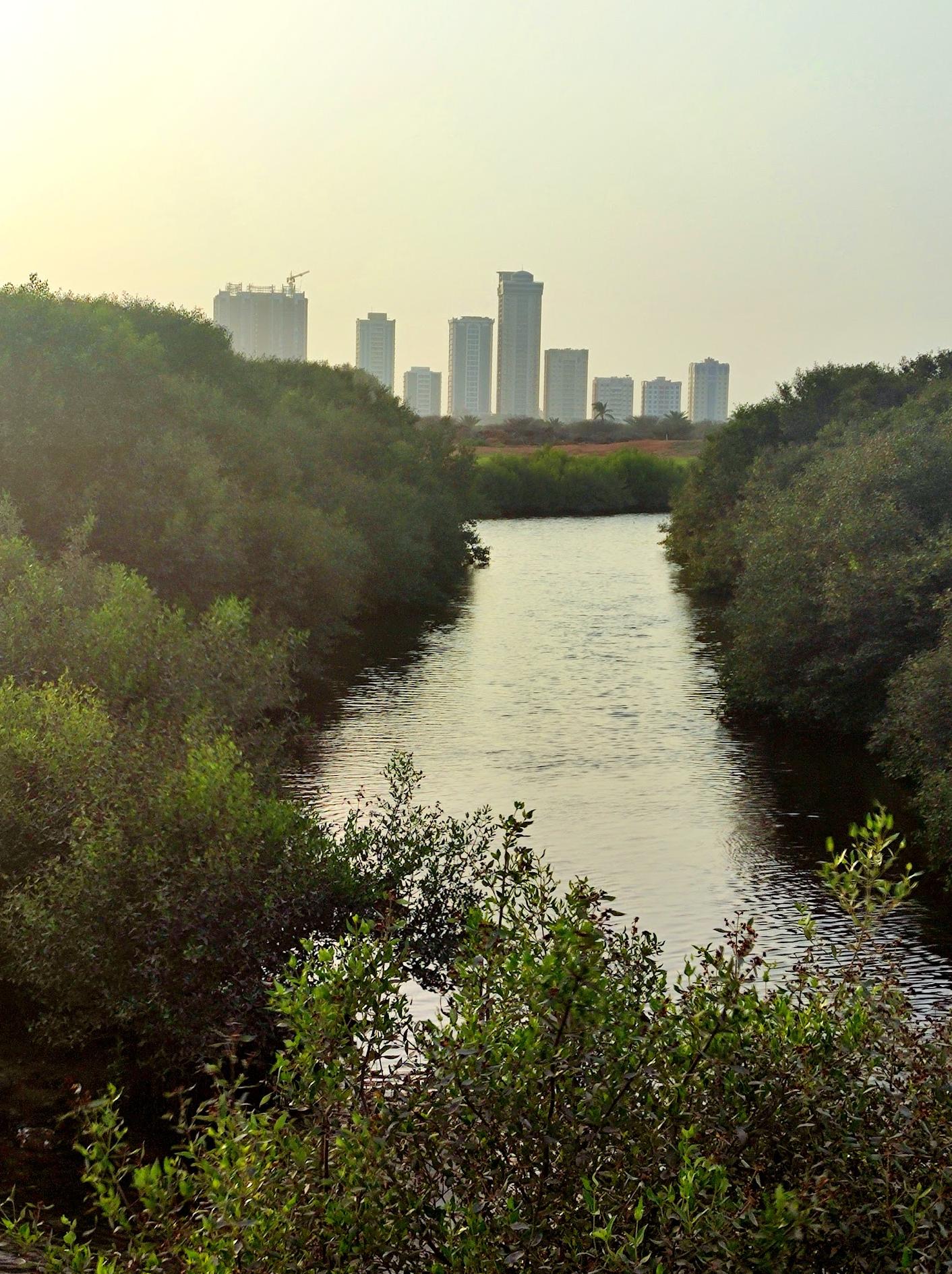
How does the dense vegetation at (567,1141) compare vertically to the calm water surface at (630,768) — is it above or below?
above

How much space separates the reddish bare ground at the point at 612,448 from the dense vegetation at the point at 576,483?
892 centimetres

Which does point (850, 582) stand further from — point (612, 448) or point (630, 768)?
point (612, 448)

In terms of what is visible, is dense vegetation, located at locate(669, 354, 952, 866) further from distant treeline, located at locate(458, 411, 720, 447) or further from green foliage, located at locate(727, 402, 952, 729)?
distant treeline, located at locate(458, 411, 720, 447)

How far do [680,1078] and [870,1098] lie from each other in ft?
3.40

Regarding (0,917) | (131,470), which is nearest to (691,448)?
(131,470)

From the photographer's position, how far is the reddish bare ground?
15638 cm

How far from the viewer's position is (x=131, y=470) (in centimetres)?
3769

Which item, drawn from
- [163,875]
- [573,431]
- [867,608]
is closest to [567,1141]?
[163,875]

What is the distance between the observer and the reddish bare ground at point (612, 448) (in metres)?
156

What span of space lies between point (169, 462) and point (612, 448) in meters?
134

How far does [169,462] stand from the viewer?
3822cm

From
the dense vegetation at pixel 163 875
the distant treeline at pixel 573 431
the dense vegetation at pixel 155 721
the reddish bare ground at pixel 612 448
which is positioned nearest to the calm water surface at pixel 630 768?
the dense vegetation at pixel 155 721

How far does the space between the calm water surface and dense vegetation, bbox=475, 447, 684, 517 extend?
72.6 metres

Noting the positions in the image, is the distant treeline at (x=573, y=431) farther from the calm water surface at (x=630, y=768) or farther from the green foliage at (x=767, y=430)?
the calm water surface at (x=630, y=768)
